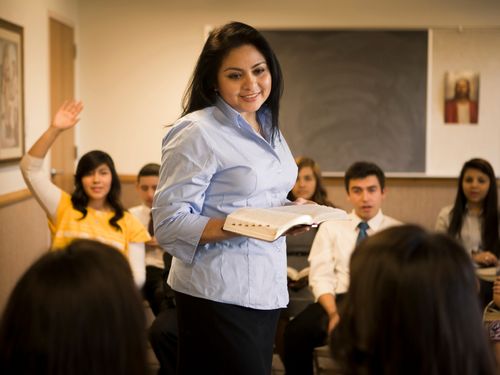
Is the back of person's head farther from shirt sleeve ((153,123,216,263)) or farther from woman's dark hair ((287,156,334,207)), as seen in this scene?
woman's dark hair ((287,156,334,207))

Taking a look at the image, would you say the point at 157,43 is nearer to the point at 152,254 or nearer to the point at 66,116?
the point at 152,254

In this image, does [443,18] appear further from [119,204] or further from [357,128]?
[119,204]

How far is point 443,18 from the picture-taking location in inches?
203

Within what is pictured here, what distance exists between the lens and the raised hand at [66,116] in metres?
3.43

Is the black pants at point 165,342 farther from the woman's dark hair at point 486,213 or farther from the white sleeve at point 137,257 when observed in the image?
the woman's dark hair at point 486,213

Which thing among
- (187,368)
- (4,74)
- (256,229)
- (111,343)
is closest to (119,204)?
(4,74)

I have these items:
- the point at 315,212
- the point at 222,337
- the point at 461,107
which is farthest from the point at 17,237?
the point at 461,107

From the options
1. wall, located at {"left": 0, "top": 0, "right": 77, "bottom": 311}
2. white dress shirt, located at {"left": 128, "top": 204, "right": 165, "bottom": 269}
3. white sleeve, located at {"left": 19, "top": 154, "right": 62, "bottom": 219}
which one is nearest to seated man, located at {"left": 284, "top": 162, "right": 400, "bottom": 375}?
white dress shirt, located at {"left": 128, "top": 204, "right": 165, "bottom": 269}

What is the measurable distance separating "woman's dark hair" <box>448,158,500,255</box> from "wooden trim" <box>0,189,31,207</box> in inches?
89.9

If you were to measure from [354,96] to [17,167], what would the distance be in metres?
2.29

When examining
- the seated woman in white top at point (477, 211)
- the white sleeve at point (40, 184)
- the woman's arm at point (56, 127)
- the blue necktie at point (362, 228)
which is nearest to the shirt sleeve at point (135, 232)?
the white sleeve at point (40, 184)

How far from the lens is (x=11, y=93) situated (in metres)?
3.93

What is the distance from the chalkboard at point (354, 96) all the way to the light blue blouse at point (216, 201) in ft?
10.7

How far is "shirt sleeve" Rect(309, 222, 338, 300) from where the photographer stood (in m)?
3.60
